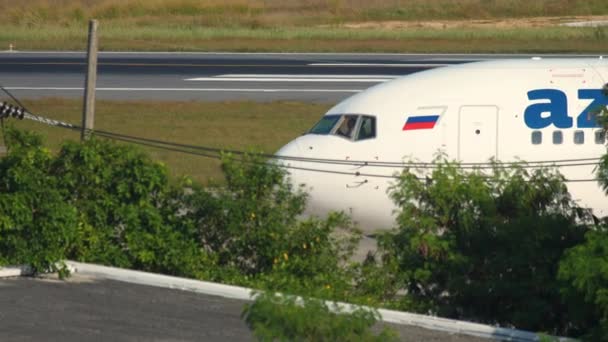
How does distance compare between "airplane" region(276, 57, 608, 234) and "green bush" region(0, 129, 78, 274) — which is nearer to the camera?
"green bush" region(0, 129, 78, 274)

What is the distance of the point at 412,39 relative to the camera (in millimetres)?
66375

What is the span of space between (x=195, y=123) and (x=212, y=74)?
13.6 metres

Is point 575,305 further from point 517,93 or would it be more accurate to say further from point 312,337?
point 517,93

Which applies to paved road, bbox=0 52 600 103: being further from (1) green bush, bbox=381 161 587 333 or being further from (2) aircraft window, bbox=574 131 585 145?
(1) green bush, bbox=381 161 587 333

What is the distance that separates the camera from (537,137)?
19.2m

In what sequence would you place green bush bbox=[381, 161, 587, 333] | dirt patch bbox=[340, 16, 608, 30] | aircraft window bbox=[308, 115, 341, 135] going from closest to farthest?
green bush bbox=[381, 161, 587, 333] → aircraft window bbox=[308, 115, 341, 135] → dirt patch bbox=[340, 16, 608, 30]

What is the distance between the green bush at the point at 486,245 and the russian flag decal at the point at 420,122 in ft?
11.5

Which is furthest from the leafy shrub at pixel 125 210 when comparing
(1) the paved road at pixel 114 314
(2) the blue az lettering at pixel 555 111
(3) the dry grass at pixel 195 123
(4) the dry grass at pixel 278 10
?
(4) the dry grass at pixel 278 10

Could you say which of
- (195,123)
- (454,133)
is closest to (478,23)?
(195,123)

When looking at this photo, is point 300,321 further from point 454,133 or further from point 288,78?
point 288,78

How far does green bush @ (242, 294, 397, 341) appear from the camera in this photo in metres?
8.04

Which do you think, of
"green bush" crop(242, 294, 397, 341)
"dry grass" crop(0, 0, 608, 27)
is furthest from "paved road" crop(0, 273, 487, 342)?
"dry grass" crop(0, 0, 608, 27)

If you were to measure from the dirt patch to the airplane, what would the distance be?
56133 mm

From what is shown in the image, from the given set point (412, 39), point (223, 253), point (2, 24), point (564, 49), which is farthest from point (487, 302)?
point (2, 24)
